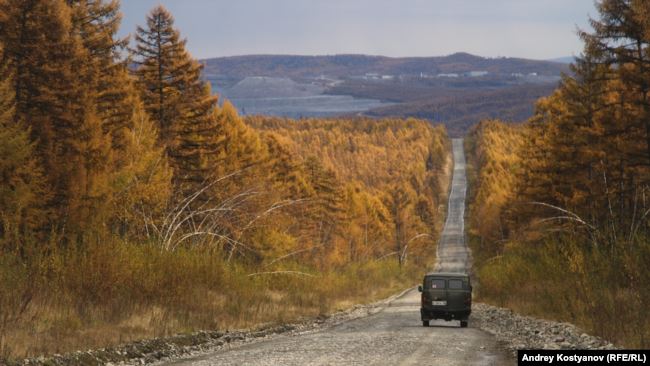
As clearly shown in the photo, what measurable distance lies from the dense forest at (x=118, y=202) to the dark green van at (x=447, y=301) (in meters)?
6.05

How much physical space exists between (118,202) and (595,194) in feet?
91.6

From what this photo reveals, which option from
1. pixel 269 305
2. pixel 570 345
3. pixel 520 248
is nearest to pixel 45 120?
pixel 269 305

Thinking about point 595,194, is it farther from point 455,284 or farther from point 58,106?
point 58,106

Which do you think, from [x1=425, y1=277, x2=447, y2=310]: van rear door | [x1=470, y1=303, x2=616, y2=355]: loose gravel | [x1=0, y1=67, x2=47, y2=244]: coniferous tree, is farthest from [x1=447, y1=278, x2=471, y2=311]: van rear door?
[x1=0, y1=67, x2=47, y2=244]: coniferous tree

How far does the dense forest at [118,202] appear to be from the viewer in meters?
18.3

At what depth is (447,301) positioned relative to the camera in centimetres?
2897

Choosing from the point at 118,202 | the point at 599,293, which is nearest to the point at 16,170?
the point at 118,202

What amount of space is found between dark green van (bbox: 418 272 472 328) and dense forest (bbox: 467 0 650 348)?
3150 mm

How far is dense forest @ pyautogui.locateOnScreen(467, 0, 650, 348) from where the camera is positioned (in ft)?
65.3

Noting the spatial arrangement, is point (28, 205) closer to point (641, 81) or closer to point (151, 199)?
point (151, 199)

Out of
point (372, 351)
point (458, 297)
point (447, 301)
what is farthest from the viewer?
point (458, 297)

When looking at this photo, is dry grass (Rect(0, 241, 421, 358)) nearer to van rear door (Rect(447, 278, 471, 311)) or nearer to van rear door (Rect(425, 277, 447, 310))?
van rear door (Rect(425, 277, 447, 310))

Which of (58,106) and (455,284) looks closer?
(455,284)

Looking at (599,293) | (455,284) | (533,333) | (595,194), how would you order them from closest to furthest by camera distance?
(599,293), (533,333), (455,284), (595,194)
